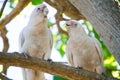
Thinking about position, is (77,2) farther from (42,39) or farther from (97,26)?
(42,39)

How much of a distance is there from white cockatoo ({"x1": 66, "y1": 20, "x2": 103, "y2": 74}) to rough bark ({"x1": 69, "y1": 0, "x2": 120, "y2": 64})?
123 cm

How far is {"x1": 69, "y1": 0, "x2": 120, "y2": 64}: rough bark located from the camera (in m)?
2.54

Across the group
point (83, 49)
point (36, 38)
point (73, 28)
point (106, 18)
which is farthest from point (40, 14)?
point (106, 18)

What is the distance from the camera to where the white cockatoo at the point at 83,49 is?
388cm

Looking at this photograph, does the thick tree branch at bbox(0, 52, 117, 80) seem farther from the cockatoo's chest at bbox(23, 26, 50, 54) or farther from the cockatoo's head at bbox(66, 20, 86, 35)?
the cockatoo's head at bbox(66, 20, 86, 35)

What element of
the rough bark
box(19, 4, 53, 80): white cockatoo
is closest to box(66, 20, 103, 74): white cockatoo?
box(19, 4, 53, 80): white cockatoo

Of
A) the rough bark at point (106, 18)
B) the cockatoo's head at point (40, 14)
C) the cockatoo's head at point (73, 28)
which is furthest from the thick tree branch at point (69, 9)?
the rough bark at point (106, 18)

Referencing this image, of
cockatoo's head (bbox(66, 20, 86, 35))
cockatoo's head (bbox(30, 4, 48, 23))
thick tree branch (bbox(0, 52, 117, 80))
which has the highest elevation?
cockatoo's head (bbox(30, 4, 48, 23))

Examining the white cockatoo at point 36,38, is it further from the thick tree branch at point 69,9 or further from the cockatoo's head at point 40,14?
the thick tree branch at point 69,9

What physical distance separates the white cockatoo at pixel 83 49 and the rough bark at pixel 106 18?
123 centimetres

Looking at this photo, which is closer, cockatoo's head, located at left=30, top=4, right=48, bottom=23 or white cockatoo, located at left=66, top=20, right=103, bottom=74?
cockatoo's head, located at left=30, top=4, right=48, bottom=23

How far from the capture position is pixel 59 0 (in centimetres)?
386

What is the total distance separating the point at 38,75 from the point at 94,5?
57.3 inches

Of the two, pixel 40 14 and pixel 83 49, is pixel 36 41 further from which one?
pixel 83 49
